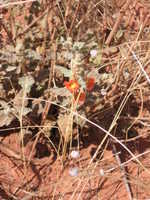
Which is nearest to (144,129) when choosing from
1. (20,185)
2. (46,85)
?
(46,85)

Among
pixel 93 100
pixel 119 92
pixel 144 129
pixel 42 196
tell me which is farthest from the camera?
pixel 144 129

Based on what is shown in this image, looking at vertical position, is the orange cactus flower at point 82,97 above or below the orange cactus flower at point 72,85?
below

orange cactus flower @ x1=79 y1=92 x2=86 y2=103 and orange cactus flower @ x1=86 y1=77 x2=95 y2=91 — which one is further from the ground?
orange cactus flower @ x1=86 y1=77 x2=95 y2=91

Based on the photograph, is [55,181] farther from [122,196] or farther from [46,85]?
[46,85]

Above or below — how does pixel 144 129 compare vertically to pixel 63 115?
below

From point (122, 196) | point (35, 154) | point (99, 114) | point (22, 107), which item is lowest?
point (122, 196)

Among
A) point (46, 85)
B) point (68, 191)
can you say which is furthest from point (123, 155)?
point (46, 85)

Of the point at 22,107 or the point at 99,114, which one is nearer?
the point at 22,107

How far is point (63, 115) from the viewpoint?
1693mm

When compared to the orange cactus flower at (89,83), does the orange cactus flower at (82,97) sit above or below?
below

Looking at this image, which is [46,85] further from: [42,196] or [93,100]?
[42,196]

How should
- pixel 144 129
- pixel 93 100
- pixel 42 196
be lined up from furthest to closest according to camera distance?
pixel 144 129
pixel 93 100
pixel 42 196

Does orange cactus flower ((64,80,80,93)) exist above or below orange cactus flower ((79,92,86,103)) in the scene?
above

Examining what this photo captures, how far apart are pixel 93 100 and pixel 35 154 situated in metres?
0.33
